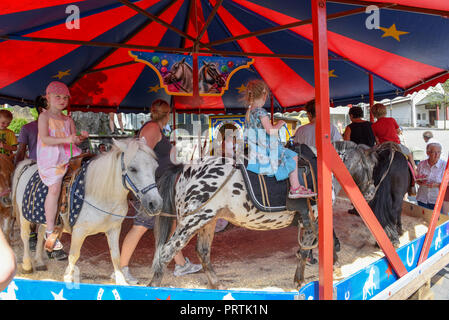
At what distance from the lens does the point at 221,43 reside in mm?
4418

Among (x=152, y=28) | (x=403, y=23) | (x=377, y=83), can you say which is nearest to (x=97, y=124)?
(x=152, y=28)

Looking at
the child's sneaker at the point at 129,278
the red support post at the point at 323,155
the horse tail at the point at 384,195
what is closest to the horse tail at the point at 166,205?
the child's sneaker at the point at 129,278

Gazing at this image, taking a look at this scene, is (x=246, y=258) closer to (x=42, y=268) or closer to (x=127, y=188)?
(x=127, y=188)

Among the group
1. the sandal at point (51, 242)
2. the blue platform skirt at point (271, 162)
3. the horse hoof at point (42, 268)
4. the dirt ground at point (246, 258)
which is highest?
the blue platform skirt at point (271, 162)

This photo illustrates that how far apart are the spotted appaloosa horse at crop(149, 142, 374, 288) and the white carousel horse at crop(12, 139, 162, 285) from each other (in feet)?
1.18

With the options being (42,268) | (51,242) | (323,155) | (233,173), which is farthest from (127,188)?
(42,268)

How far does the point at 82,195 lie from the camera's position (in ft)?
9.21

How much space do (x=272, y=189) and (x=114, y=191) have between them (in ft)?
4.64

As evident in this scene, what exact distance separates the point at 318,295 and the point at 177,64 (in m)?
3.57

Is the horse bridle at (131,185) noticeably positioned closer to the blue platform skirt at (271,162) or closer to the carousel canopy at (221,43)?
the blue platform skirt at (271,162)

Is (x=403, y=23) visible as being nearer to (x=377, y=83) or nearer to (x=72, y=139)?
(x=377, y=83)

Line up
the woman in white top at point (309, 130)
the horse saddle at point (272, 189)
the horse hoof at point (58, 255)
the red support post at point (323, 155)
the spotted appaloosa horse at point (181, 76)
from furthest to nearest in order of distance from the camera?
1. the spotted appaloosa horse at point (181, 76)
2. the woman in white top at point (309, 130)
3. the horse hoof at point (58, 255)
4. the horse saddle at point (272, 189)
5. the red support post at point (323, 155)

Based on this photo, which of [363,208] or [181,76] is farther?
[181,76]

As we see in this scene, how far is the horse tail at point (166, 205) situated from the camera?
2963mm
